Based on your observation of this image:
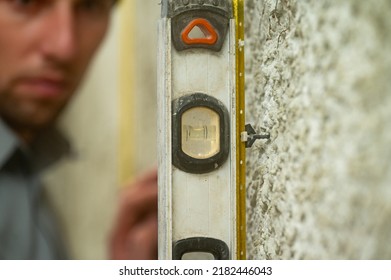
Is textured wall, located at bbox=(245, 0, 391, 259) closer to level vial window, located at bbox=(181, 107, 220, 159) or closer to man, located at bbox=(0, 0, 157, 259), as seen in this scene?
level vial window, located at bbox=(181, 107, 220, 159)

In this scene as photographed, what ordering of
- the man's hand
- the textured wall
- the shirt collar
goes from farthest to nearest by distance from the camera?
the shirt collar → the man's hand → the textured wall

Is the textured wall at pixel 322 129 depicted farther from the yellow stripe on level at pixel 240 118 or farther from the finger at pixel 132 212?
the finger at pixel 132 212

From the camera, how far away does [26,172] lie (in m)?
1.35

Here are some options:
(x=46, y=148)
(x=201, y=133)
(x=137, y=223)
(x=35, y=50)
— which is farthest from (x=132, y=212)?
(x=201, y=133)

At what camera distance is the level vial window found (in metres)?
0.62

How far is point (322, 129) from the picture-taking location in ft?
1.94

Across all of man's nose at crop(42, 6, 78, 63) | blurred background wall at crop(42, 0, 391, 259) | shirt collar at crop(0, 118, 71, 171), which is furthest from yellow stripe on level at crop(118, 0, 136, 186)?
blurred background wall at crop(42, 0, 391, 259)

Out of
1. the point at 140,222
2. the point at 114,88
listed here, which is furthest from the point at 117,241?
the point at 114,88

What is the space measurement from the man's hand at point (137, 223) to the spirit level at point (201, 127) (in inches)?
22.4

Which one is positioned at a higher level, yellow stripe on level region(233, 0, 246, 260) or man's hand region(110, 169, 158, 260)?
yellow stripe on level region(233, 0, 246, 260)

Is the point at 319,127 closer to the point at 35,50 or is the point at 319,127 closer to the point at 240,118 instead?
the point at 240,118

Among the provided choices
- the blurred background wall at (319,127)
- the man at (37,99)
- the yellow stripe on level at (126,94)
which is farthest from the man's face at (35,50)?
the blurred background wall at (319,127)
